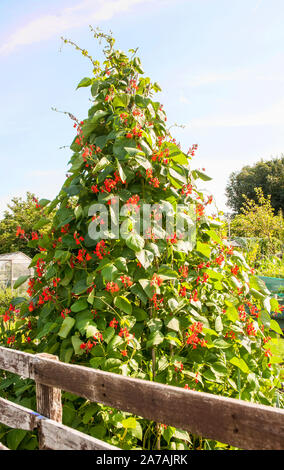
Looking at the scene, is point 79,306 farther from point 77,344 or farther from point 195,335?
point 195,335

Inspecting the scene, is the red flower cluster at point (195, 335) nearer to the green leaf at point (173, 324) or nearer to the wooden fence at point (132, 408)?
the green leaf at point (173, 324)

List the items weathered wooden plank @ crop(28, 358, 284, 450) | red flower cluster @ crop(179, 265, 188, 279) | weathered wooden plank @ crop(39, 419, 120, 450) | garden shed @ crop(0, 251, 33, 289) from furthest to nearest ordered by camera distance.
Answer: garden shed @ crop(0, 251, 33, 289), red flower cluster @ crop(179, 265, 188, 279), weathered wooden plank @ crop(39, 419, 120, 450), weathered wooden plank @ crop(28, 358, 284, 450)

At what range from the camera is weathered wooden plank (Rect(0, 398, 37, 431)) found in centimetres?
176

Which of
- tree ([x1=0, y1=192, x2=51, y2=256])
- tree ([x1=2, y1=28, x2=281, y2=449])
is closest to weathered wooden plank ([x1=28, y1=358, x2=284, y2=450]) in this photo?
tree ([x1=2, y1=28, x2=281, y2=449])

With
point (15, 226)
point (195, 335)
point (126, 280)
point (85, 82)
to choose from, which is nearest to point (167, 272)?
point (126, 280)

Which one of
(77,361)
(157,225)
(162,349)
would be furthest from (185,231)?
(77,361)

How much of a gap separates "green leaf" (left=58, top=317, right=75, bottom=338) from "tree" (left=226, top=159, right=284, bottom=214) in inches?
1075

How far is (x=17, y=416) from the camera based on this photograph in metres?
1.85

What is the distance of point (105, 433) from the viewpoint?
1.75m

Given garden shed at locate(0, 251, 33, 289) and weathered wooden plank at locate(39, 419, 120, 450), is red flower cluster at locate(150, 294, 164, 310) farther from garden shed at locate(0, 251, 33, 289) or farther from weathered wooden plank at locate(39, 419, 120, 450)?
garden shed at locate(0, 251, 33, 289)

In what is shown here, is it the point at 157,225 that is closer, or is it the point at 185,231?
the point at 157,225
